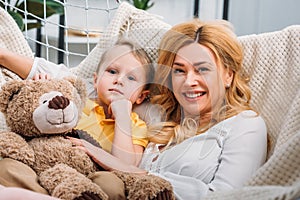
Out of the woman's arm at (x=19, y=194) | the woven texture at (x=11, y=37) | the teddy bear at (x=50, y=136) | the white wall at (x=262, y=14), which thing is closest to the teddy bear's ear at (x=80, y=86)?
the teddy bear at (x=50, y=136)

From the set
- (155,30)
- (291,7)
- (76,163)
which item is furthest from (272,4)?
(76,163)

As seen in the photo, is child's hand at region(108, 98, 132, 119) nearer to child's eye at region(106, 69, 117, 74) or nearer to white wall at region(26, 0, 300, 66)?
child's eye at region(106, 69, 117, 74)

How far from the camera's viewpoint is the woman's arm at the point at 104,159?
0.83 metres

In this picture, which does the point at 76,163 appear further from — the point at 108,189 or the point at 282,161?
the point at 282,161

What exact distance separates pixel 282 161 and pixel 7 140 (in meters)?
0.41

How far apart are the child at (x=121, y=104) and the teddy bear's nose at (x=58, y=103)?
0.06 metres

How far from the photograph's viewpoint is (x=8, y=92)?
862 millimetres

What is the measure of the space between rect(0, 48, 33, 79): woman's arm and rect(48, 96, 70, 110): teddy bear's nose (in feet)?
0.89

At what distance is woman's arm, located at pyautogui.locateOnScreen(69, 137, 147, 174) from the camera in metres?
0.83

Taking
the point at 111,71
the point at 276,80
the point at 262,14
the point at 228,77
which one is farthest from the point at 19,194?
the point at 262,14

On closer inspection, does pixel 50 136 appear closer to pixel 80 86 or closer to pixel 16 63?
pixel 80 86

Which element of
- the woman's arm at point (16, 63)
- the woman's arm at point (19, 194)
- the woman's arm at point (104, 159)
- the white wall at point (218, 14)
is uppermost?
the woman's arm at point (16, 63)

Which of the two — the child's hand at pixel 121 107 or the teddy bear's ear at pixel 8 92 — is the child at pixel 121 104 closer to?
the child's hand at pixel 121 107

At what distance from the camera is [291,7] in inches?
84.3
